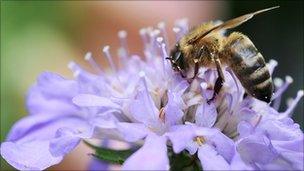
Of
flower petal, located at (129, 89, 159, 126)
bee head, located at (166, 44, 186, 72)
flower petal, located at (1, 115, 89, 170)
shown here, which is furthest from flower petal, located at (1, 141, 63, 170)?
bee head, located at (166, 44, 186, 72)

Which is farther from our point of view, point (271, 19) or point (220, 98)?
point (271, 19)

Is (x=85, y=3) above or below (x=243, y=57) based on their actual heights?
below

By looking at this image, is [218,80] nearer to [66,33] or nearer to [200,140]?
[200,140]

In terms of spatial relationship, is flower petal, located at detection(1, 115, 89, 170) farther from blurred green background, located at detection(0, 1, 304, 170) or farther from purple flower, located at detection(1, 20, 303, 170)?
blurred green background, located at detection(0, 1, 304, 170)

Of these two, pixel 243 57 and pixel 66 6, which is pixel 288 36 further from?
pixel 243 57

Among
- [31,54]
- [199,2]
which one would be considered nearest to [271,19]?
[199,2]

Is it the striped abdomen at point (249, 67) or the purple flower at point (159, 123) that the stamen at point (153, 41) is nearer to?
the purple flower at point (159, 123)

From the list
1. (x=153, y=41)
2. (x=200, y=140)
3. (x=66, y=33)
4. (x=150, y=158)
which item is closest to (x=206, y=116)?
(x=200, y=140)

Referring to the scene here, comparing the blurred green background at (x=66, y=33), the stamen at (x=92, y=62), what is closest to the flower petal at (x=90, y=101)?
the stamen at (x=92, y=62)
